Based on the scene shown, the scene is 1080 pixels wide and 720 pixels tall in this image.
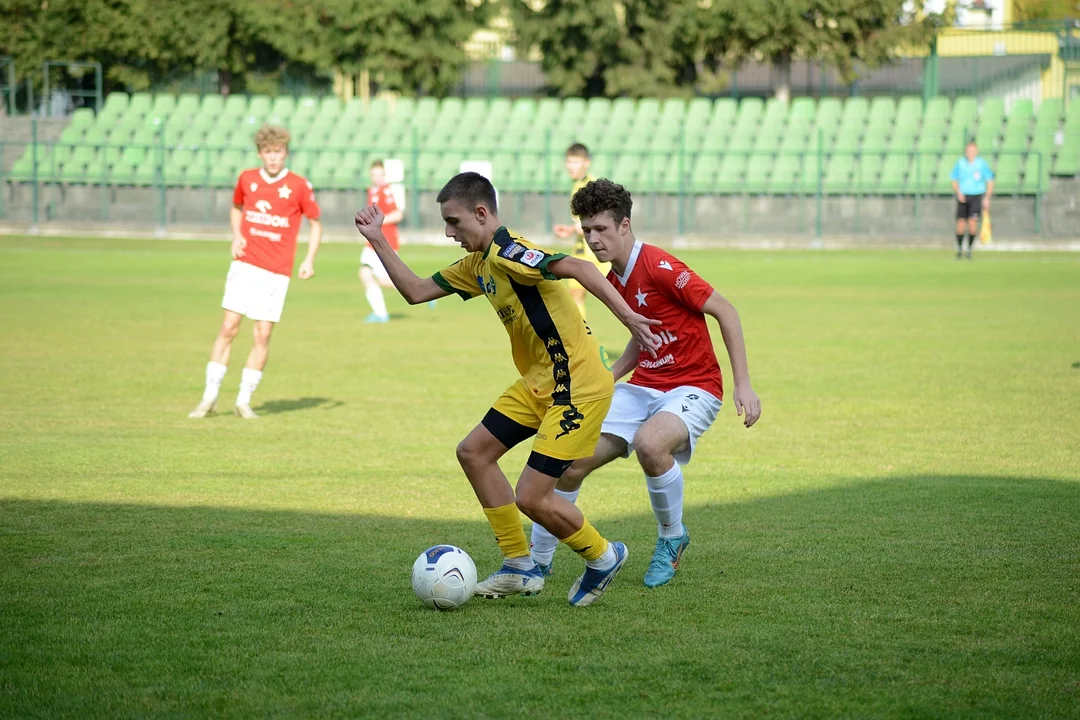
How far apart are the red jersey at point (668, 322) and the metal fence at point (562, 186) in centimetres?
2664

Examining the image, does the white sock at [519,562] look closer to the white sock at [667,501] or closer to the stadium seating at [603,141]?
the white sock at [667,501]

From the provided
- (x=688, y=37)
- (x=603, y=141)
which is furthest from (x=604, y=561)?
(x=688, y=37)

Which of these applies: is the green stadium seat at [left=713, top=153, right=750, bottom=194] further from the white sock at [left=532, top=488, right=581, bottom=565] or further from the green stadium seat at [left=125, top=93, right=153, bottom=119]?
the white sock at [left=532, top=488, right=581, bottom=565]

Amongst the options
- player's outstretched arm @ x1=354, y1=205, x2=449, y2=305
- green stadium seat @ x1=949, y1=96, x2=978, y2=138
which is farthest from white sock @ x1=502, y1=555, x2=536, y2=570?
green stadium seat @ x1=949, y1=96, x2=978, y2=138

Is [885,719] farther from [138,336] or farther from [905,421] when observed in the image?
[138,336]

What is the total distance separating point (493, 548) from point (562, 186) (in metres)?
27.9

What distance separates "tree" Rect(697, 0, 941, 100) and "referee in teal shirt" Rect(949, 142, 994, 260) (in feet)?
35.3

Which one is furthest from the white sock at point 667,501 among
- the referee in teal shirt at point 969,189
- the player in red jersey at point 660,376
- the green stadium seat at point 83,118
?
the green stadium seat at point 83,118

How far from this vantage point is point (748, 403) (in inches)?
211

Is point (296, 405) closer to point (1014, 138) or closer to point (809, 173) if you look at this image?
point (809, 173)

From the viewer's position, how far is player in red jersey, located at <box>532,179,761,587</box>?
5527 mm

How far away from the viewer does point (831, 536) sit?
632 cm

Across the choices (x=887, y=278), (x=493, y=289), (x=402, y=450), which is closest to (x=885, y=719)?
(x=493, y=289)

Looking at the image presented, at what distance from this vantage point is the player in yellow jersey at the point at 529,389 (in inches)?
203
